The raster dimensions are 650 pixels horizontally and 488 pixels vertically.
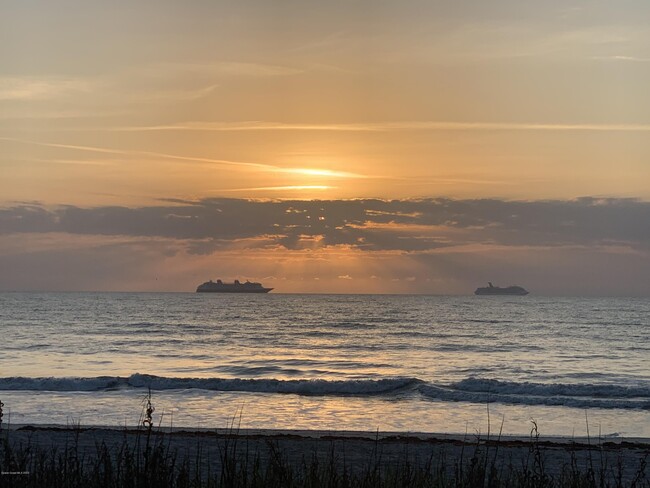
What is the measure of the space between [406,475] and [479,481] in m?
0.74

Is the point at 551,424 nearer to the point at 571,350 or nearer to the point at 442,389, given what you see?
the point at 442,389

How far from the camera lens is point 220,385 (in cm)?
3431

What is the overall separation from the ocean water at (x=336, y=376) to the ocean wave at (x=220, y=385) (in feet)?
0.28

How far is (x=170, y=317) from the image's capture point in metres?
94.5

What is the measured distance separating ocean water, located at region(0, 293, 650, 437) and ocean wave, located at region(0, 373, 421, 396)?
0.28 feet

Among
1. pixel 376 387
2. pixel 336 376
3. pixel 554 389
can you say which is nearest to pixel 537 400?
pixel 554 389

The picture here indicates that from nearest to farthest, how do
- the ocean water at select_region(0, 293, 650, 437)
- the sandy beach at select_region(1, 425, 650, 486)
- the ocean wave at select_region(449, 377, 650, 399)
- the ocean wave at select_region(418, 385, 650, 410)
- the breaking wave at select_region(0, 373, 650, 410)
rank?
1. the sandy beach at select_region(1, 425, 650, 486)
2. the ocean water at select_region(0, 293, 650, 437)
3. the ocean wave at select_region(418, 385, 650, 410)
4. the breaking wave at select_region(0, 373, 650, 410)
5. the ocean wave at select_region(449, 377, 650, 399)

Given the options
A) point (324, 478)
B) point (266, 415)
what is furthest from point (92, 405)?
point (324, 478)

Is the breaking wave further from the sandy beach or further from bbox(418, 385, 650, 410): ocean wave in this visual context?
the sandy beach

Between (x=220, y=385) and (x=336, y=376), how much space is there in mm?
7418

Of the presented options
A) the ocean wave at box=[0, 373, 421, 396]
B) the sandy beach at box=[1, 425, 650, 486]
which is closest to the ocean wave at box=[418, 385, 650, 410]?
the ocean wave at box=[0, 373, 421, 396]

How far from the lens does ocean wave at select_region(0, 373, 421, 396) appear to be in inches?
1314

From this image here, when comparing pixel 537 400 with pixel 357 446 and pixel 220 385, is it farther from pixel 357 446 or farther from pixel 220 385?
pixel 357 446

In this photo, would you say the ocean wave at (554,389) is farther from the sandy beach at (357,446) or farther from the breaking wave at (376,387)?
the sandy beach at (357,446)
